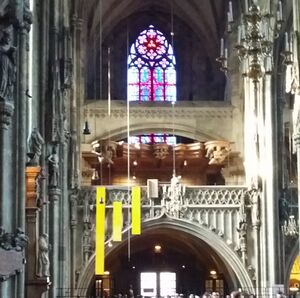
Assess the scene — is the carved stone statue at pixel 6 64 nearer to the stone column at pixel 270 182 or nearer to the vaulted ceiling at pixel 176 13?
the stone column at pixel 270 182

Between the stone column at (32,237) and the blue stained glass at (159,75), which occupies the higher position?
the blue stained glass at (159,75)

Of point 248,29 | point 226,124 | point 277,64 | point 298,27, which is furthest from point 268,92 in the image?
point 248,29

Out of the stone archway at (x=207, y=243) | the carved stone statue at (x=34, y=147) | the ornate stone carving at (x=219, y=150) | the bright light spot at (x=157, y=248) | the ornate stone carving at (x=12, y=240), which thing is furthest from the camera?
the bright light spot at (x=157, y=248)

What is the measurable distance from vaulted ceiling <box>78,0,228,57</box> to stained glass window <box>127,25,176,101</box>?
1302mm

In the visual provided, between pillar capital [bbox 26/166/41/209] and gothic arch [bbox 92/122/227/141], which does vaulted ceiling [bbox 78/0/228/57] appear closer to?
gothic arch [bbox 92/122/227/141]

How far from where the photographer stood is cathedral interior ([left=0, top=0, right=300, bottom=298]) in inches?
754

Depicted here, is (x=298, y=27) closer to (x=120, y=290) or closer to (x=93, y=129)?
(x=93, y=129)

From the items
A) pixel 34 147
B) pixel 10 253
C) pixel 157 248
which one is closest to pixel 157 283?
pixel 157 248

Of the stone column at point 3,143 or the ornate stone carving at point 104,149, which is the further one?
the ornate stone carving at point 104,149

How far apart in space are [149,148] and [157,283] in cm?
879

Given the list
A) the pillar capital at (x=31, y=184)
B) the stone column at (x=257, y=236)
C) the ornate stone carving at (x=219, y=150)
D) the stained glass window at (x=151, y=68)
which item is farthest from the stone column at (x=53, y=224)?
the stained glass window at (x=151, y=68)

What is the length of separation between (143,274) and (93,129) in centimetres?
991

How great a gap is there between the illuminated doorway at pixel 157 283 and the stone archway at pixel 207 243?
406 inches

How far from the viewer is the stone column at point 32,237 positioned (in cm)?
1927
